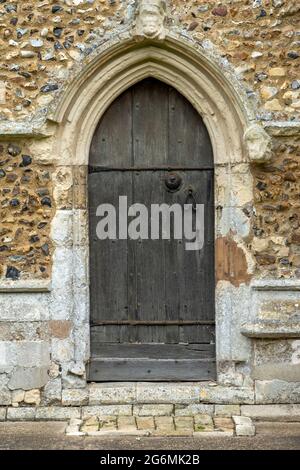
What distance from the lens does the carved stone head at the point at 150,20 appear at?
5570mm

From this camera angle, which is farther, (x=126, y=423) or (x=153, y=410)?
(x=153, y=410)

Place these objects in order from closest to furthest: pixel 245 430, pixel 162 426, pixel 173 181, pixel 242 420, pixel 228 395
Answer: pixel 245 430 → pixel 162 426 → pixel 242 420 → pixel 228 395 → pixel 173 181

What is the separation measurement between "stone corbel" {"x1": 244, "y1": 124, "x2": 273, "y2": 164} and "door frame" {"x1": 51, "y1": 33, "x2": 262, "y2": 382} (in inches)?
4.6

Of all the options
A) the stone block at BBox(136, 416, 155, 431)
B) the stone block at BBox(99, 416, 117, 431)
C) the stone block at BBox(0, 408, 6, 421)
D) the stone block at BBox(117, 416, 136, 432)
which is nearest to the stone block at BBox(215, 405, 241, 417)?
the stone block at BBox(136, 416, 155, 431)

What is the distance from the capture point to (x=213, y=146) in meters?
5.81

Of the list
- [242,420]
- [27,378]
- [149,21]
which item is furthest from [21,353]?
[149,21]

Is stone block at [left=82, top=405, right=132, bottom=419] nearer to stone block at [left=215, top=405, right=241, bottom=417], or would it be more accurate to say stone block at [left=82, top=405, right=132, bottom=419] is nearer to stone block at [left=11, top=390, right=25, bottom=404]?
stone block at [left=11, top=390, right=25, bottom=404]

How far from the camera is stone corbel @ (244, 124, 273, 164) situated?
5.56 metres

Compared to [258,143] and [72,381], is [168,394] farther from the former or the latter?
[258,143]

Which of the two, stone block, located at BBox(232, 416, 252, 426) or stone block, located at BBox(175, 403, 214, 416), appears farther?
stone block, located at BBox(175, 403, 214, 416)

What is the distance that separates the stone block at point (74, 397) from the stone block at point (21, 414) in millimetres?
266

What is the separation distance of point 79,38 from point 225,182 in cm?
166

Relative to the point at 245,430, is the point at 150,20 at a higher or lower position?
higher

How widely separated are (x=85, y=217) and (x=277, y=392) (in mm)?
2102
